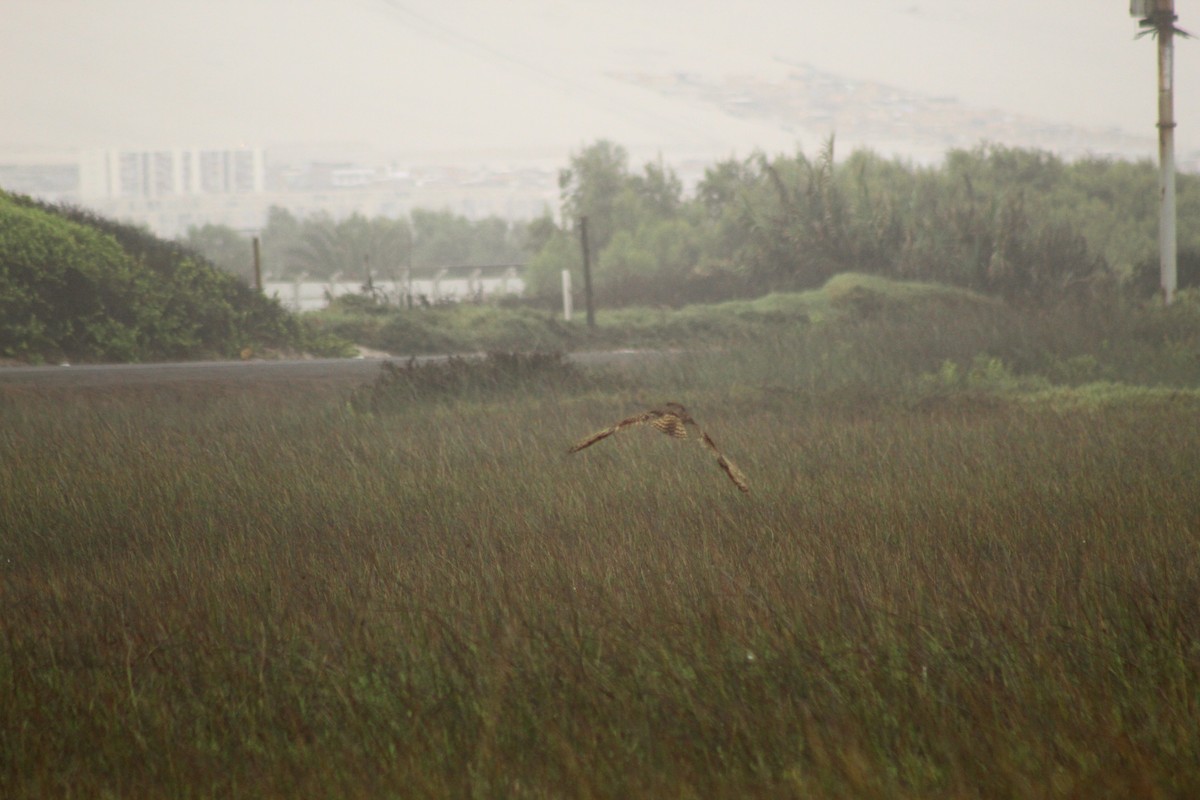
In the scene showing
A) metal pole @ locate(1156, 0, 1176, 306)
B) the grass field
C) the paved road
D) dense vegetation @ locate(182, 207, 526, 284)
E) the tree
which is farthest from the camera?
dense vegetation @ locate(182, 207, 526, 284)

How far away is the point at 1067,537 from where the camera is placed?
5.76 m

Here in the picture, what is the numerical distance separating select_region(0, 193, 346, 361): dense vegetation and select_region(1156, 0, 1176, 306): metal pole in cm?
1363

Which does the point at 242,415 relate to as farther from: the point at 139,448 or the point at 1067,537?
the point at 1067,537

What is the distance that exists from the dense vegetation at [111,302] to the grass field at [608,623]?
38.4ft

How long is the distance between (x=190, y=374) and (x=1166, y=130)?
49.3ft

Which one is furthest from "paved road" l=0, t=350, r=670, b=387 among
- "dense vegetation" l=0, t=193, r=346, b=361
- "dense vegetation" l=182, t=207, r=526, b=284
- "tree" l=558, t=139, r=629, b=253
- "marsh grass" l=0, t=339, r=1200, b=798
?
"dense vegetation" l=182, t=207, r=526, b=284

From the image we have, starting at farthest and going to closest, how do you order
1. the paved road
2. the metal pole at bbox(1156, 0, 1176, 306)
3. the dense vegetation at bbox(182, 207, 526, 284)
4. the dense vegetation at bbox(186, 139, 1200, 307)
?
the dense vegetation at bbox(182, 207, 526, 284)
the dense vegetation at bbox(186, 139, 1200, 307)
the metal pole at bbox(1156, 0, 1176, 306)
the paved road

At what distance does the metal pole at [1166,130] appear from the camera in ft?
65.6

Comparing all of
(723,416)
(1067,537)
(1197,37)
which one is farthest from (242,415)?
(1197,37)

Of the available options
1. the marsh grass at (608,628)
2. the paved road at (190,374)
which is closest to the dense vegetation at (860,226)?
the paved road at (190,374)

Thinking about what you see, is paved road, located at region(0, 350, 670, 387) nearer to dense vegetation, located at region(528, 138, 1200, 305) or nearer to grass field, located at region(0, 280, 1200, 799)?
grass field, located at region(0, 280, 1200, 799)

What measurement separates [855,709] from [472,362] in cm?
1149

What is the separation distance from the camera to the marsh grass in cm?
343

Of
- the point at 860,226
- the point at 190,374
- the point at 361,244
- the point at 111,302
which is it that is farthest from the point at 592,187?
the point at 190,374
